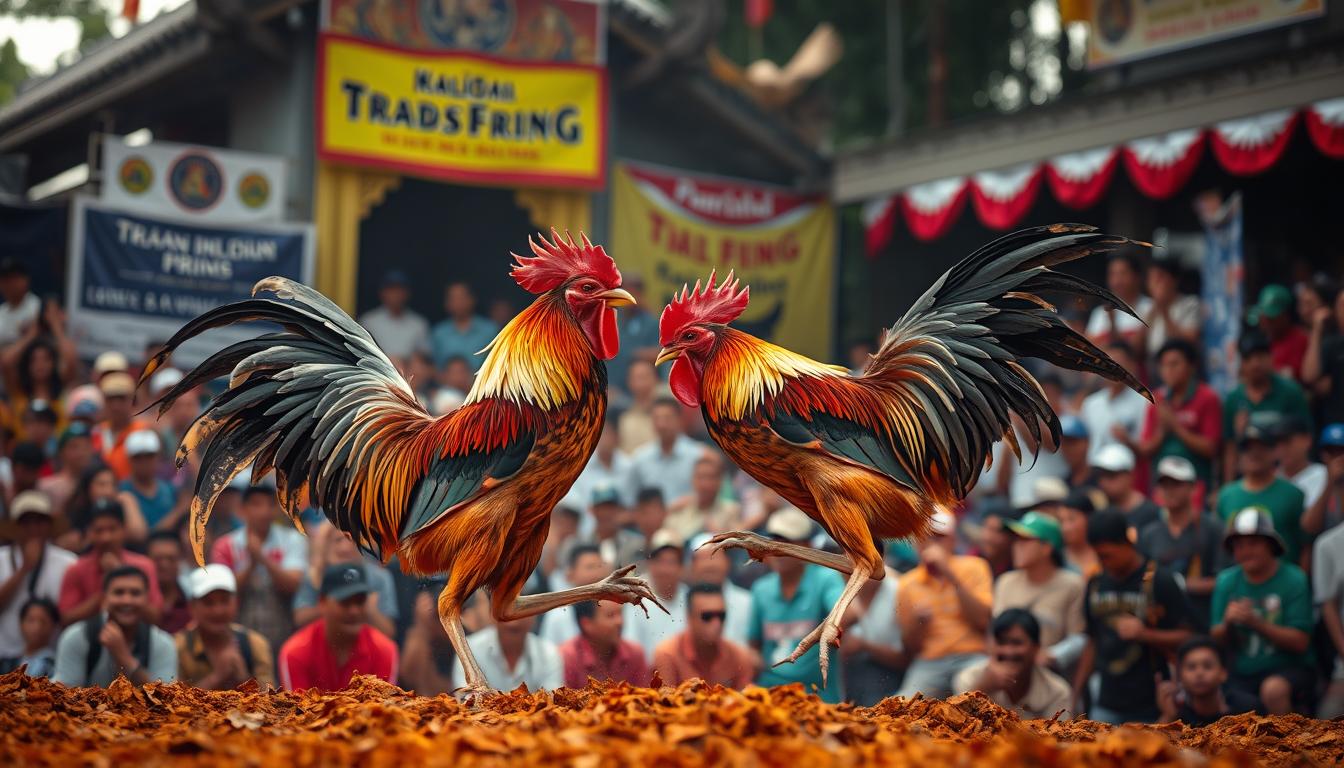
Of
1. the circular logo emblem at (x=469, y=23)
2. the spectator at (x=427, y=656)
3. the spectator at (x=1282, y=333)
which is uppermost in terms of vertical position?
the circular logo emblem at (x=469, y=23)

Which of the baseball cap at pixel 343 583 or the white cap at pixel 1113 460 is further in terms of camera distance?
the white cap at pixel 1113 460

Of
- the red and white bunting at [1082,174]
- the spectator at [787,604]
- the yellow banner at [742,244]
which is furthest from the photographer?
the yellow banner at [742,244]

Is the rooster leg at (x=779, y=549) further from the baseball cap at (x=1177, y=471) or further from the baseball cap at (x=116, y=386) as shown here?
the baseball cap at (x=116, y=386)

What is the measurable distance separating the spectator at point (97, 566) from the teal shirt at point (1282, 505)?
6825 millimetres

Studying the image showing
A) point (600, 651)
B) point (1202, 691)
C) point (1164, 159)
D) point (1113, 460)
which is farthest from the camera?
point (1164, 159)

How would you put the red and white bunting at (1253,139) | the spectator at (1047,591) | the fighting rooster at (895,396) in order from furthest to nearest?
the red and white bunting at (1253,139) < the spectator at (1047,591) < the fighting rooster at (895,396)

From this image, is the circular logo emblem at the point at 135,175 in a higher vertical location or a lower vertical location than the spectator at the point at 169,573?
higher

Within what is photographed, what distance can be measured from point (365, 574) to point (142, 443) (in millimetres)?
2413

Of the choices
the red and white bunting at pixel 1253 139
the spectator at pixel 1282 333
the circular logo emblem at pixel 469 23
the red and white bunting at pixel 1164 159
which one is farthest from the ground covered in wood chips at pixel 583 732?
the circular logo emblem at pixel 469 23

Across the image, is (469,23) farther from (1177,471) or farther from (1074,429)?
(1177,471)

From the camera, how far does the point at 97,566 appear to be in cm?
855

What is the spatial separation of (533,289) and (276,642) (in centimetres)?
396

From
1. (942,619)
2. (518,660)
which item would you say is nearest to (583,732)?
(518,660)

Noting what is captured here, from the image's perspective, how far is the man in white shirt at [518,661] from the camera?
7.94m
